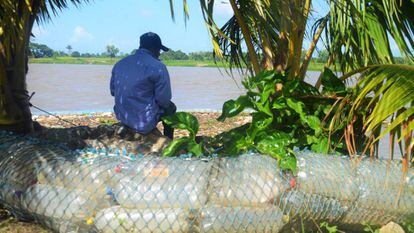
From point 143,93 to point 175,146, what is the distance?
2.58ft

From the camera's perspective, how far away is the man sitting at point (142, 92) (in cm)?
455

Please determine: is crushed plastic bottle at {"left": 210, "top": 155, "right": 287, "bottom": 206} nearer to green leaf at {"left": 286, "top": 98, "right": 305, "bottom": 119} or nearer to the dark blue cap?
green leaf at {"left": 286, "top": 98, "right": 305, "bottom": 119}

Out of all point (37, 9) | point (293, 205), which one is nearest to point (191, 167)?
point (293, 205)

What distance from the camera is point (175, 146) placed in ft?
13.0

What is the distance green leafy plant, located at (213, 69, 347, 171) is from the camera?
12.7 ft

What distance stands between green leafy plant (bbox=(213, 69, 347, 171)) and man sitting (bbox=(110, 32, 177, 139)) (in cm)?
66

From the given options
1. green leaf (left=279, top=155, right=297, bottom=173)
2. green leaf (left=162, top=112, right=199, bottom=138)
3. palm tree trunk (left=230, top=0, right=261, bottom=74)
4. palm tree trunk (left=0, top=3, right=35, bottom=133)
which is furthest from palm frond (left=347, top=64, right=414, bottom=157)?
palm tree trunk (left=0, top=3, right=35, bottom=133)

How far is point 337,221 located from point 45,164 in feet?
6.56

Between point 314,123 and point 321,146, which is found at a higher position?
point 314,123

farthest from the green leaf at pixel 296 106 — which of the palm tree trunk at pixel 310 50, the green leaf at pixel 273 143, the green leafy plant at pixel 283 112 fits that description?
the palm tree trunk at pixel 310 50

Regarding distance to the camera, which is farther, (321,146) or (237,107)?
(237,107)

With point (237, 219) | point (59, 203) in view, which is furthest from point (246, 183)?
A: point (59, 203)

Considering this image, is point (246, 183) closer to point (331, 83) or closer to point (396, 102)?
point (396, 102)

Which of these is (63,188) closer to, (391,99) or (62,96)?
(391,99)
